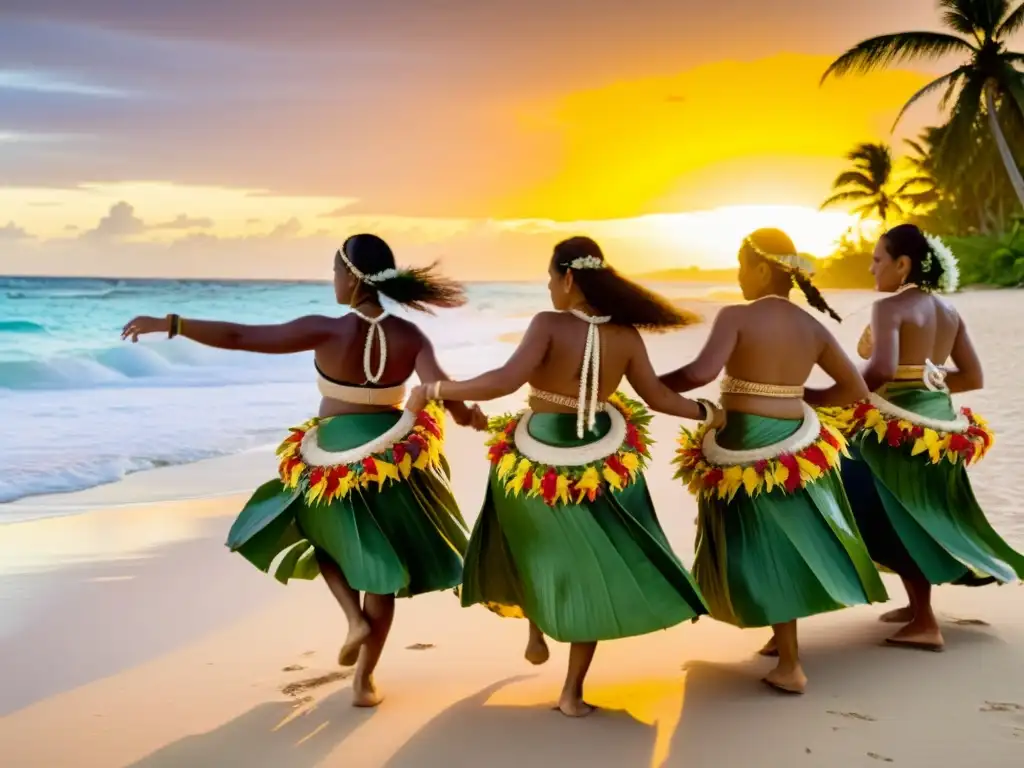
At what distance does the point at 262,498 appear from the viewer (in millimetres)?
4160

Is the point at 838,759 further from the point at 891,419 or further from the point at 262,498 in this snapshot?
the point at 262,498

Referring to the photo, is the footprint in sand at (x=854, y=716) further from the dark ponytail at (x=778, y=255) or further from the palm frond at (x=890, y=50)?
the palm frond at (x=890, y=50)

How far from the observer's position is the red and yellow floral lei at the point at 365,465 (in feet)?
12.8

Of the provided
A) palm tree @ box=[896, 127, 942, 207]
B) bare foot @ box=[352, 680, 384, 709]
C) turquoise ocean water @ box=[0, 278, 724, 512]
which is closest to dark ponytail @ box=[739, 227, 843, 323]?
bare foot @ box=[352, 680, 384, 709]

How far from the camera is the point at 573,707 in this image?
12.4ft

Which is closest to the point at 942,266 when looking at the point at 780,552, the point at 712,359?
the point at 712,359

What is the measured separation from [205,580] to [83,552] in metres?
0.91

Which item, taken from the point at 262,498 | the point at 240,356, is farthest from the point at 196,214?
the point at 262,498

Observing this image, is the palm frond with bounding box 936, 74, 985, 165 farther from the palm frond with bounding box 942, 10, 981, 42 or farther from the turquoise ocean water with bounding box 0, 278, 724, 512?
the turquoise ocean water with bounding box 0, 278, 724, 512

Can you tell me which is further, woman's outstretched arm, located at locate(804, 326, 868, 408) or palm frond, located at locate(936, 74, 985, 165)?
palm frond, located at locate(936, 74, 985, 165)

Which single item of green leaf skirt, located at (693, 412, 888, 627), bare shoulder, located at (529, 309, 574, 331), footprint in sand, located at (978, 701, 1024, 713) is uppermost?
bare shoulder, located at (529, 309, 574, 331)

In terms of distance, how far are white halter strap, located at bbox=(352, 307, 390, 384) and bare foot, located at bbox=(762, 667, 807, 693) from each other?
1794 mm

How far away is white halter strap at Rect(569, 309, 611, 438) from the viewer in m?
3.69

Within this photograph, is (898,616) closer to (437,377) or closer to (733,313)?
(733,313)
